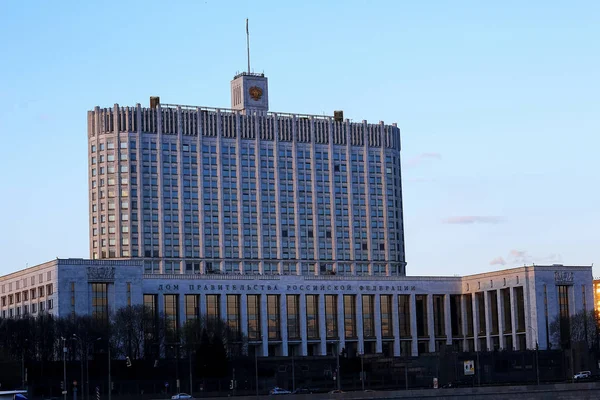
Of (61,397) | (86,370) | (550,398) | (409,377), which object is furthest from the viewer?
(409,377)

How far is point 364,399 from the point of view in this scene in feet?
450

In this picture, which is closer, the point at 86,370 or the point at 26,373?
the point at 26,373

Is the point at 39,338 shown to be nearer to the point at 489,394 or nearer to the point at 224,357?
the point at 224,357

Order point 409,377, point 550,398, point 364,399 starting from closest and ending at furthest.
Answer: point 364,399
point 550,398
point 409,377

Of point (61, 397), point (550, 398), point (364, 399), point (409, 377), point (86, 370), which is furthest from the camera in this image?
point (409, 377)

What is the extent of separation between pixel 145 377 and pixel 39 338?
17.6 meters

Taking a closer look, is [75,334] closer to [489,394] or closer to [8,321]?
[8,321]

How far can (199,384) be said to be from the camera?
180875mm

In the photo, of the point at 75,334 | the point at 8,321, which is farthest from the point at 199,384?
the point at 8,321

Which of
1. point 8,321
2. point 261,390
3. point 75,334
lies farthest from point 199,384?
point 8,321

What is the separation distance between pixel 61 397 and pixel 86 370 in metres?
14.5

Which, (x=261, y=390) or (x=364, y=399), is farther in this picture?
(x=261, y=390)

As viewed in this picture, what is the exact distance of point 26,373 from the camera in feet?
566

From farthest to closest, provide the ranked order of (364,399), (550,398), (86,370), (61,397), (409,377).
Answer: (409,377) < (86,370) < (61,397) < (550,398) < (364,399)
